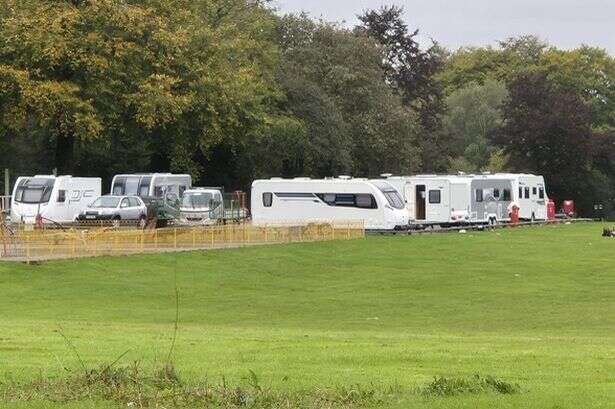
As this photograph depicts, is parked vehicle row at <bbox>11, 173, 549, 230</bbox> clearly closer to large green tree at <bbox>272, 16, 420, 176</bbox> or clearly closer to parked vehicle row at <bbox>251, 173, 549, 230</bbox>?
parked vehicle row at <bbox>251, 173, 549, 230</bbox>

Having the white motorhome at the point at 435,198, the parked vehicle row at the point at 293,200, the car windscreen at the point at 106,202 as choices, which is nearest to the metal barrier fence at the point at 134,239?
the parked vehicle row at the point at 293,200

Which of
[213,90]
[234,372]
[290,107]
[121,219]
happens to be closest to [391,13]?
[290,107]

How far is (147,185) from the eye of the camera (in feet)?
190

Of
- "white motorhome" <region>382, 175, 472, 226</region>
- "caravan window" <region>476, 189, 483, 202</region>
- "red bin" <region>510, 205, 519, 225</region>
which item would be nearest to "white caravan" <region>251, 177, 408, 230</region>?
"white motorhome" <region>382, 175, 472, 226</region>

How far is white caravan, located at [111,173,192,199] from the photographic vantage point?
190ft

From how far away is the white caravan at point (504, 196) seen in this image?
2564 inches

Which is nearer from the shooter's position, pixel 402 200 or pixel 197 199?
pixel 197 199

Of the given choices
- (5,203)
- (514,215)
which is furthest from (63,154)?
(514,215)

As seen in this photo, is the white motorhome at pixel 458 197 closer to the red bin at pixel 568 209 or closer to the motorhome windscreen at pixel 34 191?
the red bin at pixel 568 209

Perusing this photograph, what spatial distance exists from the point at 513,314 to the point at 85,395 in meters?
18.0

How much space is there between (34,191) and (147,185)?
24.2 ft

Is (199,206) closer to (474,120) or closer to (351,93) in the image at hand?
(351,93)

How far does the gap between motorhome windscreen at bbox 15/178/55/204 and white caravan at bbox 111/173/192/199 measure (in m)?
6.22

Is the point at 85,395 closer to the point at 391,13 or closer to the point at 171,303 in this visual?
the point at 171,303
